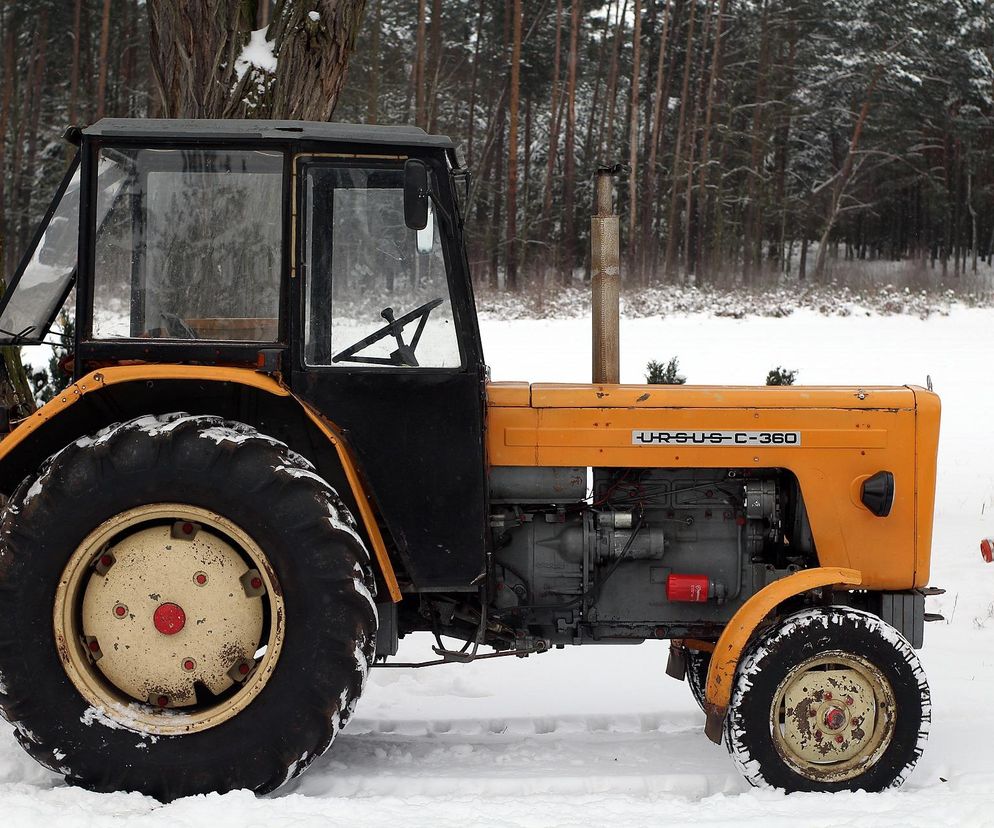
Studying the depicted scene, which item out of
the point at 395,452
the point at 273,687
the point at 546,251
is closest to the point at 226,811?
the point at 273,687

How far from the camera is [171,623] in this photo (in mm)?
3643

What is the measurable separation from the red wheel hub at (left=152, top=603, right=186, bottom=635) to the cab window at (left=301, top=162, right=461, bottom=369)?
99 cm

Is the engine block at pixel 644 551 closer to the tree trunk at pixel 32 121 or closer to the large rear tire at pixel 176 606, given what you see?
the large rear tire at pixel 176 606

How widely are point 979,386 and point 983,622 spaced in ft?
24.5

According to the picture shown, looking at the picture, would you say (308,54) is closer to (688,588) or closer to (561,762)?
(688,588)

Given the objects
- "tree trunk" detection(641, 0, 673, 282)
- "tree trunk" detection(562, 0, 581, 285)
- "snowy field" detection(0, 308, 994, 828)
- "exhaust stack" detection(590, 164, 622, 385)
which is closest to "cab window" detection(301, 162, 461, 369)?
"exhaust stack" detection(590, 164, 622, 385)

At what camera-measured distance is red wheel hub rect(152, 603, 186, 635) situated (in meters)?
3.64

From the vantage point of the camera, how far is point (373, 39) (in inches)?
960

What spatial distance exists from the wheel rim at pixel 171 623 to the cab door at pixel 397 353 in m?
0.57

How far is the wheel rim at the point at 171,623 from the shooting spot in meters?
3.62

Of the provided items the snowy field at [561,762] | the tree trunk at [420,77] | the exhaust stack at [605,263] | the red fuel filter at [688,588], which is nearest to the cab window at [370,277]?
the exhaust stack at [605,263]

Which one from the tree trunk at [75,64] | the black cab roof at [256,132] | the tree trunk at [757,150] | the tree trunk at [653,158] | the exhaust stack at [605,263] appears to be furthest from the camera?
the tree trunk at [757,150]

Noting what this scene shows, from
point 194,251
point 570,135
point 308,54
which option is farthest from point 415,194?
point 570,135

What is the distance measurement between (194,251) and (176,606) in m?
1.23
